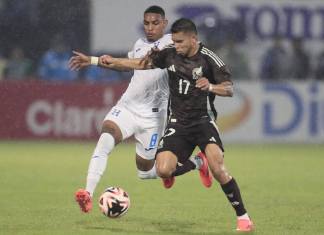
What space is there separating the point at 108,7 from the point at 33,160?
4943 mm

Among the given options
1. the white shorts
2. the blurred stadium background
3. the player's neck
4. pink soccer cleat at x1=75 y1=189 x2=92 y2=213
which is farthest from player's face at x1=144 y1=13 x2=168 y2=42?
the blurred stadium background

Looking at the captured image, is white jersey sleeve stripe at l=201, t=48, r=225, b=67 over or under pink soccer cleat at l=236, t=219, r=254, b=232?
over

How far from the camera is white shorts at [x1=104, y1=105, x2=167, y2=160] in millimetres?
11000

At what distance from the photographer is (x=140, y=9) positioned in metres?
20.8

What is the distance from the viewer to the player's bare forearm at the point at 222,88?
9.12 metres

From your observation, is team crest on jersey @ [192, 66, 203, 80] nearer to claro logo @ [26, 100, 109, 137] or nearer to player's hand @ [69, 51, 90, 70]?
player's hand @ [69, 51, 90, 70]

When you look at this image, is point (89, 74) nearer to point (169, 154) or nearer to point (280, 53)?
point (280, 53)

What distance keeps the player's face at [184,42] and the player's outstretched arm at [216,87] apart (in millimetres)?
484

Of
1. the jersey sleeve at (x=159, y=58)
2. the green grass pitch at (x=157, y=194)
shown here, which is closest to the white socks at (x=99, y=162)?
the green grass pitch at (x=157, y=194)

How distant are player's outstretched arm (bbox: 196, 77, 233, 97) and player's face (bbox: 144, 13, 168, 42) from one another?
1.78 meters

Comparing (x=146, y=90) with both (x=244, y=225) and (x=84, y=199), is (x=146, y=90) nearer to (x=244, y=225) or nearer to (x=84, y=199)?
(x=84, y=199)

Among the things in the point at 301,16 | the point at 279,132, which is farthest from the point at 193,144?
the point at 301,16

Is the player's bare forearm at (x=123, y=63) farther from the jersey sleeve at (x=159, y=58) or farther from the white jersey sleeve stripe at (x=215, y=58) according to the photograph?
the white jersey sleeve stripe at (x=215, y=58)

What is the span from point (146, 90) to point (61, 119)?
8457 mm
